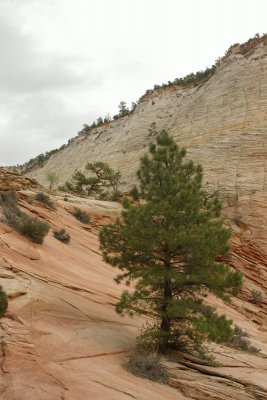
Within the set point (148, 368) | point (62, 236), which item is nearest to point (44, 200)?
point (62, 236)

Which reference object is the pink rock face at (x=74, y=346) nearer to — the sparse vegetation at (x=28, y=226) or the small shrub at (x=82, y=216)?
the sparse vegetation at (x=28, y=226)

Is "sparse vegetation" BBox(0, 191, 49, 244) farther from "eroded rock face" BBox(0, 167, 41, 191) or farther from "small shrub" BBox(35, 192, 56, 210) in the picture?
"small shrub" BBox(35, 192, 56, 210)

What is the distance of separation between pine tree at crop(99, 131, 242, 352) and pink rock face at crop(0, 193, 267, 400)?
0.93 m

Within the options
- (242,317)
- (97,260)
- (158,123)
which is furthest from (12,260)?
(158,123)

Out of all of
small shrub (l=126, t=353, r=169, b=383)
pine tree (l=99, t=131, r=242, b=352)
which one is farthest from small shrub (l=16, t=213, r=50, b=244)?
small shrub (l=126, t=353, r=169, b=383)

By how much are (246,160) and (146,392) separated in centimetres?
2986

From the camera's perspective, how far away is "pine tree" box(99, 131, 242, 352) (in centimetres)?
1168

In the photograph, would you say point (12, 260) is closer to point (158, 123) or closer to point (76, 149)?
point (158, 123)

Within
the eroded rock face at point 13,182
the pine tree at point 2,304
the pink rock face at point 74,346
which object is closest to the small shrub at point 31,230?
the pink rock face at point 74,346

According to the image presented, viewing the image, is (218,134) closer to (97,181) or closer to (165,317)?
(97,181)

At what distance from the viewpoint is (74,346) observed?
10344 mm

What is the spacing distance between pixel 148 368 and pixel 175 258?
347cm

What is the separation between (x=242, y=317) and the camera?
2259 cm

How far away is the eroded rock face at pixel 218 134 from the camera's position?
112 ft
